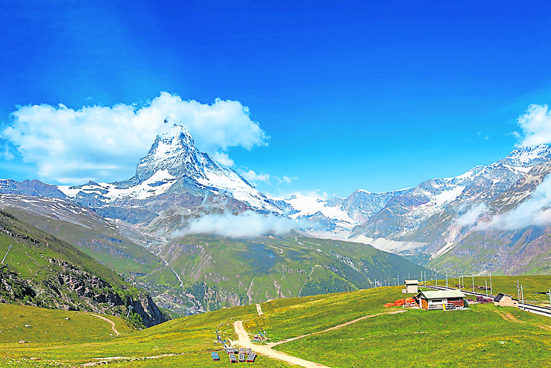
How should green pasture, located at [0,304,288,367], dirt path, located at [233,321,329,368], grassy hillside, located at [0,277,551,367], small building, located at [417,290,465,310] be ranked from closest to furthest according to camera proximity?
grassy hillside, located at [0,277,551,367] → green pasture, located at [0,304,288,367] → dirt path, located at [233,321,329,368] → small building, located at [417,290,465,310]

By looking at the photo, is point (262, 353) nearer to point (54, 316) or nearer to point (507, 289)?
point (54, 316)

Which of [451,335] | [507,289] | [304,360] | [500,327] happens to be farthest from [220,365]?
[507,289]

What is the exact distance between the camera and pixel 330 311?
413 feet

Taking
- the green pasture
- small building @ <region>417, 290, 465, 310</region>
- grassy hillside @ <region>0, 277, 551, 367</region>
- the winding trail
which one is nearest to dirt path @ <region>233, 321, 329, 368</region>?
the winding trail

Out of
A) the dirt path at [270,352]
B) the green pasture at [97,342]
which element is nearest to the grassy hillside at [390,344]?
the green pasture at [97,342]

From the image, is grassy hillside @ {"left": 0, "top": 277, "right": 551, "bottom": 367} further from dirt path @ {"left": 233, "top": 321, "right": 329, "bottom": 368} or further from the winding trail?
dirt path @ {"left": 233, "top": 321, "right": 329, "bottom": 368}

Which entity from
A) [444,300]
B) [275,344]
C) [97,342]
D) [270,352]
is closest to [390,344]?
[270,352]

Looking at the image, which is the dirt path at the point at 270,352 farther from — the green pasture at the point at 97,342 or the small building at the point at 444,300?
the small building at the point at 444,300

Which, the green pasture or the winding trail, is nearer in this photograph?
the green pasture

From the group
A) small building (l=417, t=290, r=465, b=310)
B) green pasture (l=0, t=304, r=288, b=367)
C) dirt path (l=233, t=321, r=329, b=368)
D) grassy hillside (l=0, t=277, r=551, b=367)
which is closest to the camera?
grassy hillside (l=0, t=277, r=551, b=367)

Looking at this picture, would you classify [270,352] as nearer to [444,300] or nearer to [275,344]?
[275,344]

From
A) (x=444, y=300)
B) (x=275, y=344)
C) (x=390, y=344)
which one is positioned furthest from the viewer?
(x=444, y=300)

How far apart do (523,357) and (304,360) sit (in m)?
36.8

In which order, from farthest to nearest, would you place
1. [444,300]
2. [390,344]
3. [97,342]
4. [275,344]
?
[97,342] → [444,300] → [275,344] → [390,344]
